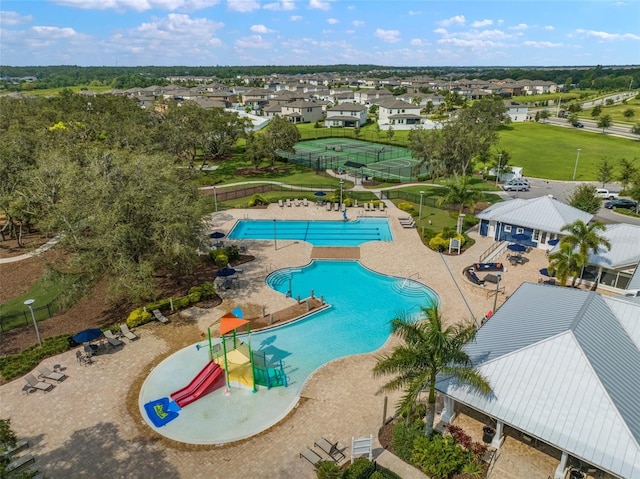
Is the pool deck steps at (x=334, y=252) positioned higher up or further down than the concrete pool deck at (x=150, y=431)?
higher up

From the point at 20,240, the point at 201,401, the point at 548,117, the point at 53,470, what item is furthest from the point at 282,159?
the point at 548,117

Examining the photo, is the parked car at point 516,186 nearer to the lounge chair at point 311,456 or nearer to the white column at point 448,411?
the white column at point 448,411

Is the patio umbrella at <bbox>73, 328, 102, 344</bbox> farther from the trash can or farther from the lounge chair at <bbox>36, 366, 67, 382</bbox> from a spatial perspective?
the trash can

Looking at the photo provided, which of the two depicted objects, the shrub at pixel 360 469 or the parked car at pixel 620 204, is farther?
the parked car at pixel 620 204

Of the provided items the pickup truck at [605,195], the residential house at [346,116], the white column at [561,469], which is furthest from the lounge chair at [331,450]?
the residential house at [346,116]

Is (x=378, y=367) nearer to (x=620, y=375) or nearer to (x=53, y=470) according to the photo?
(x=620, y=375)

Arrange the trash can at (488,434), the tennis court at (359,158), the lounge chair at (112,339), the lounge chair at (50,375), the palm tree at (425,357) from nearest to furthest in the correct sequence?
the palm tree at (425,357), the trash can at (488,434), the lounge chair at (50,375), the lounge chair at (112,339), the tennis court at (359,158)

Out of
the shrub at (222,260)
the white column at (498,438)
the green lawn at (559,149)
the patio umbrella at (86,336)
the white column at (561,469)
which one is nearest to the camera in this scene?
the white column at (561,469)

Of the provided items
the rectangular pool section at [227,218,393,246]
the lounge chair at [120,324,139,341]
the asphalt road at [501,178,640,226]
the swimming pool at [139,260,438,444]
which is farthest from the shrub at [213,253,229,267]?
the asphalt road at [501,178,640,226]
